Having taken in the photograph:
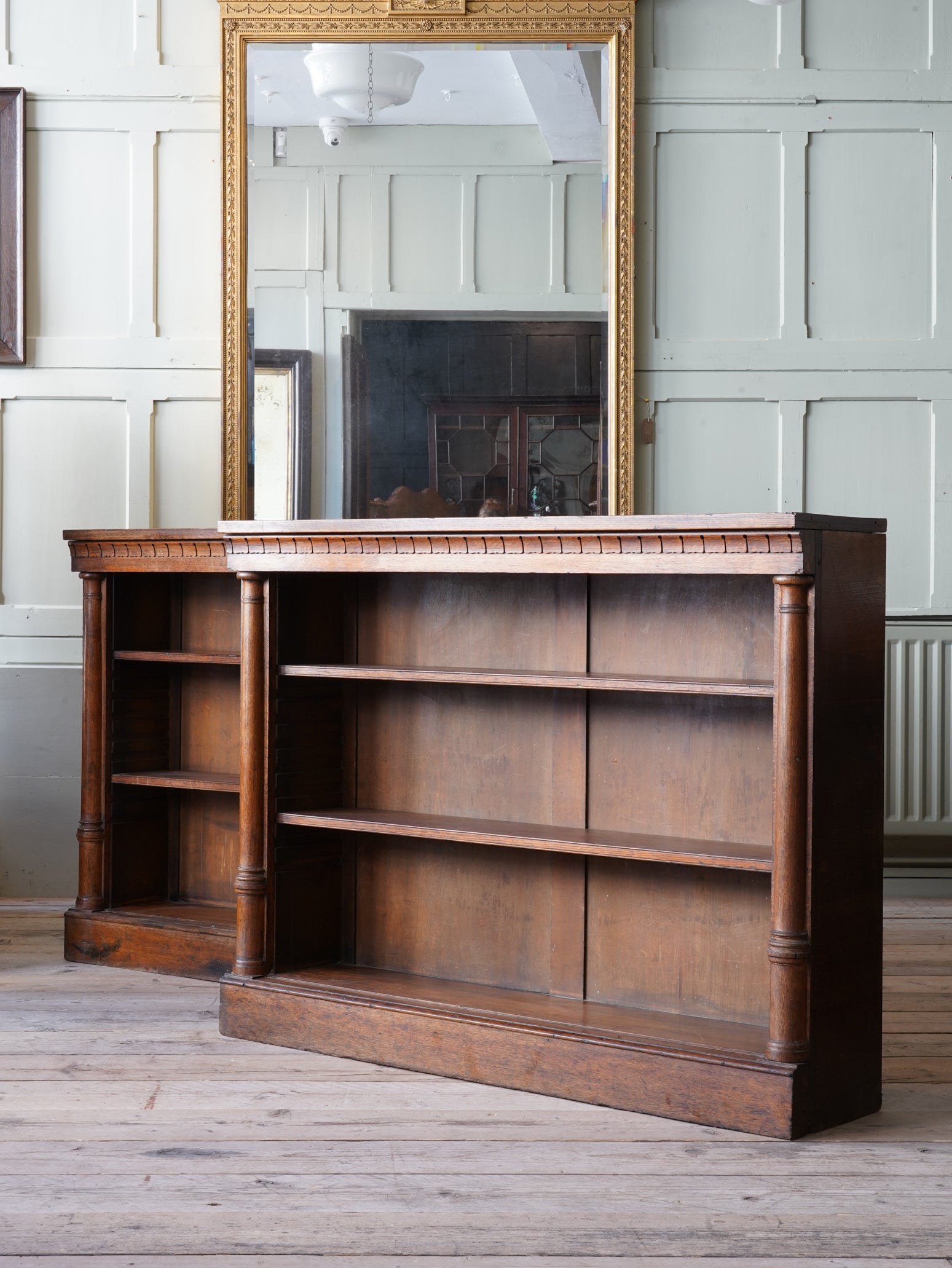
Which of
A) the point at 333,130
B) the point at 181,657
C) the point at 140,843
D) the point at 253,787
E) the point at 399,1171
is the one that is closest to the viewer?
the point at 399,1171

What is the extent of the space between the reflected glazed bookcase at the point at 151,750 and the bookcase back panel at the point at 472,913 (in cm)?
66

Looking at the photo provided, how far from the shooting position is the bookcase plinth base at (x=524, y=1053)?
2.60 m

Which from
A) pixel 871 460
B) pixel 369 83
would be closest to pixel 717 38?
pixel 369 83

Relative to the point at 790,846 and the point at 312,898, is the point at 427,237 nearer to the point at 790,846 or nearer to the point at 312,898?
the point at 312,898

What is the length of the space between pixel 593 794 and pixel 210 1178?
123 cm

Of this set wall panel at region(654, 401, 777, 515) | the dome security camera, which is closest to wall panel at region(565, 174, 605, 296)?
wall panel at region(654, 401, 777, 515)

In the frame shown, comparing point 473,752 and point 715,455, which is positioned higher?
point 715,455

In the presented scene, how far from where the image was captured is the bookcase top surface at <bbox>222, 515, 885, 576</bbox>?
2.55 metres

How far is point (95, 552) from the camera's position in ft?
13.0

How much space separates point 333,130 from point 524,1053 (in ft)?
10.8

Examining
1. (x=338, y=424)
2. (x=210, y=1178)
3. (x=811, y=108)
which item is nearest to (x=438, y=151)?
(x=338, y=424)

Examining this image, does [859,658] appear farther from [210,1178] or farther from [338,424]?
[338,424]

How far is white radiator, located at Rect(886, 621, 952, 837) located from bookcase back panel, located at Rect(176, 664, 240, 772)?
238cm

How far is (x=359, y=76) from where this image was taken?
15.3 ft
